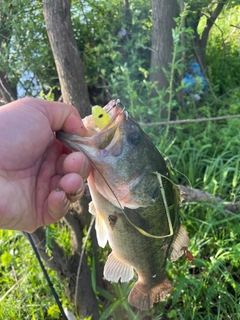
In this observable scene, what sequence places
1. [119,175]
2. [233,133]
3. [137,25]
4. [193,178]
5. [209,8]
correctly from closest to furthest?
[119,175] → [209,8] → [137,25] → [193,178] → [233,133]

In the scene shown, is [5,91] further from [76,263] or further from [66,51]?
[76,263]

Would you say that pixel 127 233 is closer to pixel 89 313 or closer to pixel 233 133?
pixel 89 313

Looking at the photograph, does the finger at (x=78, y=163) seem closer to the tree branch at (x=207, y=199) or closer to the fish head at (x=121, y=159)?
the fish head at (x=121, y=159)

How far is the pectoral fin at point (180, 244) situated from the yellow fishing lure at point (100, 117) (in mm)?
752

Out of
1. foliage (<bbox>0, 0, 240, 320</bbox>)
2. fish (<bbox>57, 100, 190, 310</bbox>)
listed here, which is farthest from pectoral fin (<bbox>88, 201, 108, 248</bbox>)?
foliage (<bbox>0, 0, 240, 320</bbox>)

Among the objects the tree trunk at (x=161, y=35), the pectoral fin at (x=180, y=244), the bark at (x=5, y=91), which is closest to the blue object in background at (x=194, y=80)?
the tree trunk at (x=161, y=35)

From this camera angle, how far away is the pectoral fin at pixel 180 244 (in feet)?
6.06

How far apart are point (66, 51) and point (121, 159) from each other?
1138mm

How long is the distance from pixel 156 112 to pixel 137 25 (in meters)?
0.78

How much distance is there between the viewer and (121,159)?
1.49 meters

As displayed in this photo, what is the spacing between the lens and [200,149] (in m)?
3.28

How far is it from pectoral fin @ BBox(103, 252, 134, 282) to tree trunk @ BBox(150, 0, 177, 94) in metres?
1.68

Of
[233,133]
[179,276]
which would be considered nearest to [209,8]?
[233,133]

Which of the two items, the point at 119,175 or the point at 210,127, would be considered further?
the point at 210,127
